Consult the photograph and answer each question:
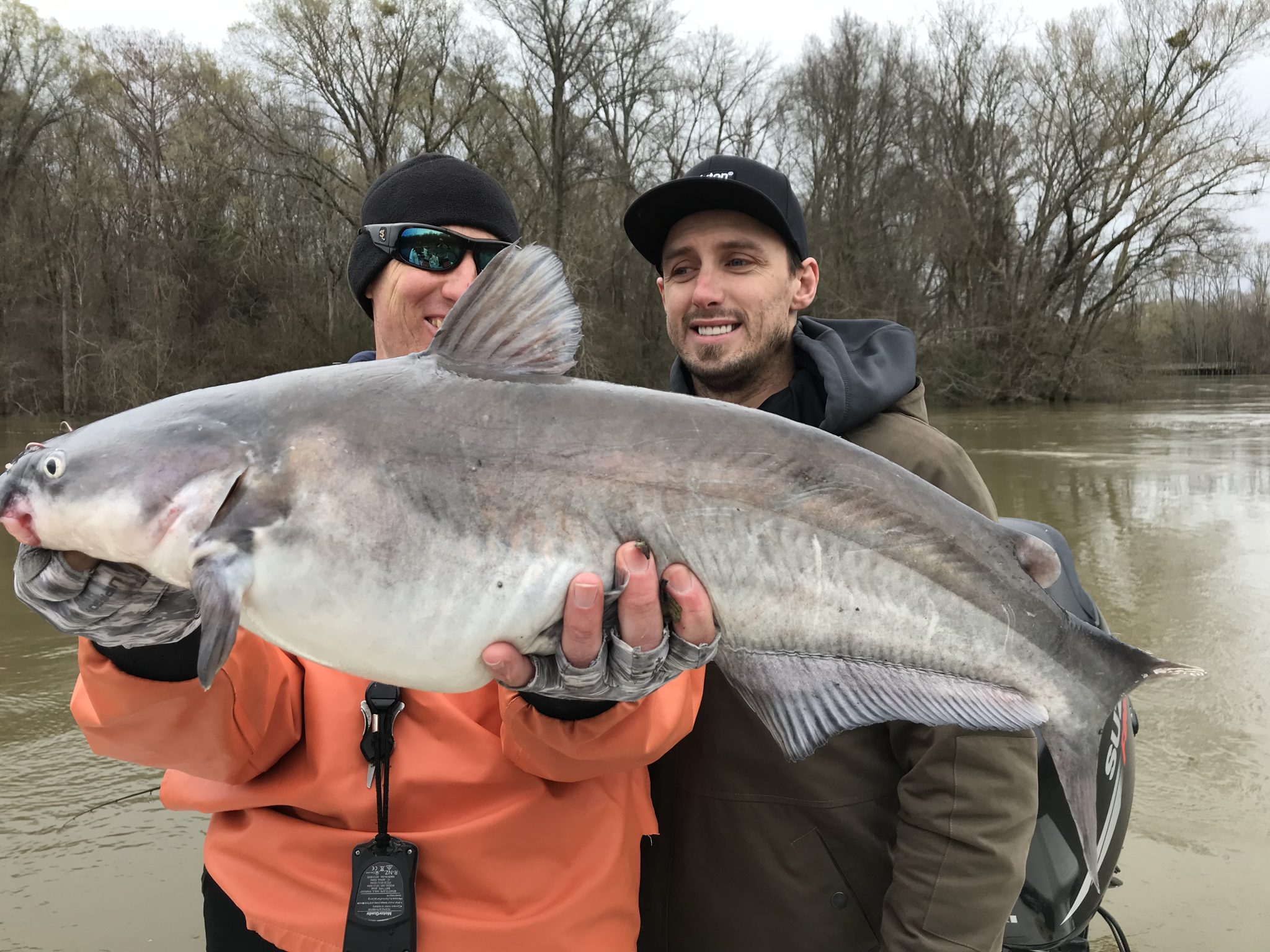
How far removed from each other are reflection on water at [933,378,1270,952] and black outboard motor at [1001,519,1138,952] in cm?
78

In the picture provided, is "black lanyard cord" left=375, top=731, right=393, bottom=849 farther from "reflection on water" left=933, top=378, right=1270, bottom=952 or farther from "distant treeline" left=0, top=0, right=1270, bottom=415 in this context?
"distant treeline" left=0, top=0, right=1270, bottom=415

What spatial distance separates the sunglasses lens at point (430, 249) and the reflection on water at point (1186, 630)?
11.0 feet

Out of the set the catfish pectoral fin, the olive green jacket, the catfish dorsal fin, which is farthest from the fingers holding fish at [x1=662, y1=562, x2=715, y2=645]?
the catfish pectoral fin

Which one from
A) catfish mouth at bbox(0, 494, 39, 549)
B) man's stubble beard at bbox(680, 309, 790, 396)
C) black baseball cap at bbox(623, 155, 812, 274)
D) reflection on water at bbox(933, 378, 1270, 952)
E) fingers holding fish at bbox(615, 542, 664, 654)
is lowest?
reflection on water at bbox(933, 378, 1270, 952)

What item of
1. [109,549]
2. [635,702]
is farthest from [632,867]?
[109,549]

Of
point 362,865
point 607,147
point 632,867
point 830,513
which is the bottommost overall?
point 632,867

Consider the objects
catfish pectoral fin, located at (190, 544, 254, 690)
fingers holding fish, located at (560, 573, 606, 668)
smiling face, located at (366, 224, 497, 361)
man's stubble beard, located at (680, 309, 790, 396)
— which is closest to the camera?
catfish pectoral fin, located at (190, 544, 254, 690)

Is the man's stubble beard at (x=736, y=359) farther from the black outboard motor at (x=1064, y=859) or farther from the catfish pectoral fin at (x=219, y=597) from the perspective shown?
the catfish pectoral fin at (x=219, y=597)

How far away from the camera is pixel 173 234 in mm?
25906

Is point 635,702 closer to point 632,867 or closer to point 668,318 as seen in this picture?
point 632,867

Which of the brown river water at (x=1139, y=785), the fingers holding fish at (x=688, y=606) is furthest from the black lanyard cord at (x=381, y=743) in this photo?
the brown river water at (x=1139, y=785)

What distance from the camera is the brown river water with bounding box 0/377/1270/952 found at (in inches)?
123

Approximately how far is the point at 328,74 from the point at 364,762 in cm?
2639

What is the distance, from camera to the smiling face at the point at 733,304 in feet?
8.99
